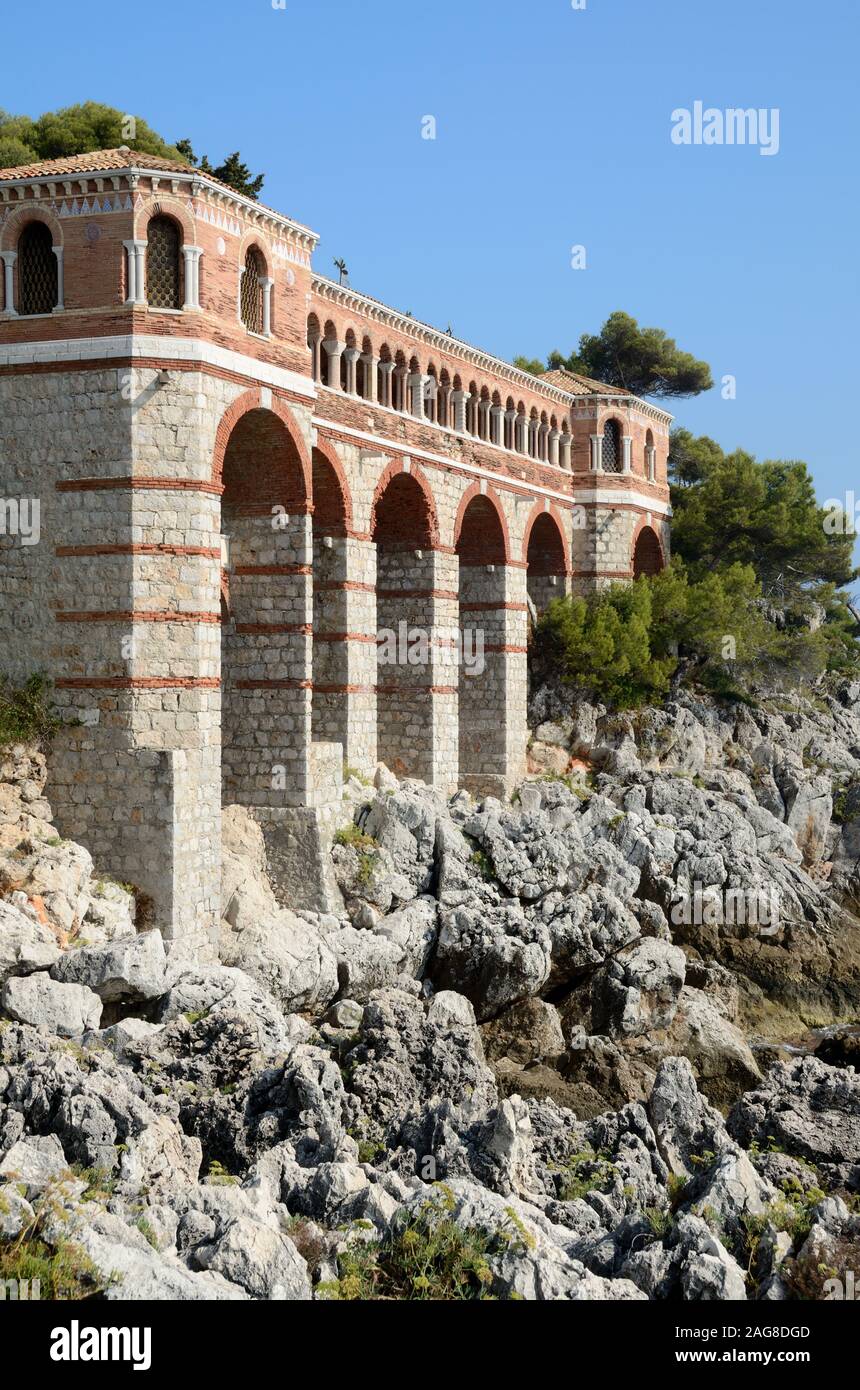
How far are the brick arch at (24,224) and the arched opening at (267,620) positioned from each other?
4.61 m

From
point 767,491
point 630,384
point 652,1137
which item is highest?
point 630,384

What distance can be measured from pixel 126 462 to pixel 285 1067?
29.9 feet

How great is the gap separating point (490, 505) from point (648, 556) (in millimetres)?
11716

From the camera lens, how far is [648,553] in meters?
46.6

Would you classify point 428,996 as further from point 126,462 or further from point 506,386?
point 506,386

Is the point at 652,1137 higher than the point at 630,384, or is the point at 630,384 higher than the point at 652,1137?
the point at 630,384

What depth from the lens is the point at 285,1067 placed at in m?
18.0

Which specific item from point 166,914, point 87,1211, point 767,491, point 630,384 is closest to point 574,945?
point 166,914

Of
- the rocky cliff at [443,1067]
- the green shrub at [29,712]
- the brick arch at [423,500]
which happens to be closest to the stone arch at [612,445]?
the brick arch at [423,500]

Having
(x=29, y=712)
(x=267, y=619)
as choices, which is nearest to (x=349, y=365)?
(x=267, y=619)

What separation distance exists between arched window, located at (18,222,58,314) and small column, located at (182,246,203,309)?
6.41 feet

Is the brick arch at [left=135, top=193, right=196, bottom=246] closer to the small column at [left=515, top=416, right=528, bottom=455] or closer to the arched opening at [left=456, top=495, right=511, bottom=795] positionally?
the arched opening at [left=456, top=495, right=511, bottom=795]

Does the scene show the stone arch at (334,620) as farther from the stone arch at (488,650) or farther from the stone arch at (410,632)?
the stone arch at (488,650)

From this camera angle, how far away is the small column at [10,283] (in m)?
22.2
